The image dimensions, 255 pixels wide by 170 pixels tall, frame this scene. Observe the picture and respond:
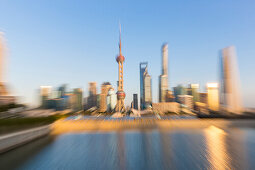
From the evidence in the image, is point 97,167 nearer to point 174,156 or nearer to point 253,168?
point 174,156

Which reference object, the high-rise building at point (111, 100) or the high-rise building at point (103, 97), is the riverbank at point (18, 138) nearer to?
the high-rise building at point (103, 97)

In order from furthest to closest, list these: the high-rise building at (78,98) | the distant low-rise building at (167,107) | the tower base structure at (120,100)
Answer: the high-rise building at (78,98) → the tower base structure at (120,100) → the distant low-rise building at (167,107)

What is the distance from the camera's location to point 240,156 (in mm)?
7934

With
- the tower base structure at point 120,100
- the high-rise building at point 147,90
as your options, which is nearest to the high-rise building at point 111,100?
the tower base structure at point 120,100

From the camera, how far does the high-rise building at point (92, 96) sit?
128 m

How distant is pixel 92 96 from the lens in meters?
132

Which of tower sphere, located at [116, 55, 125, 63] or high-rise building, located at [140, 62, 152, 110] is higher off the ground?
tower sphere, located at [116, 55, 125, 63]

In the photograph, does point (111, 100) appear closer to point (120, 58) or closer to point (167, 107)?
point (120, 58)

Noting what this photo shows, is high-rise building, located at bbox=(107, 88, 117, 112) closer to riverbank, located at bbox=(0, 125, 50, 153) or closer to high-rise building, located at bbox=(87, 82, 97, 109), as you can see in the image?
high-rise building, located at bbox=(87, 82, 97, 109)

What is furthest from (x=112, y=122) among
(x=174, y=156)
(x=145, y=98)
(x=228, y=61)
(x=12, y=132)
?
(x=145, y=98)

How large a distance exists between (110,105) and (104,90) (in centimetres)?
2067

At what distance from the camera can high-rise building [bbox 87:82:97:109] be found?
127750mm

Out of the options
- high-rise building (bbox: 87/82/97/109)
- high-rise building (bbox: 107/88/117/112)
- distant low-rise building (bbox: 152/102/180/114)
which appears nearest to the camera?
distant low-rise building (bbox: 152/102/180/114)

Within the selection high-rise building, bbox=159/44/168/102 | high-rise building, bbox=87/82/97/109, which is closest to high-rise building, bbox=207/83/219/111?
high-rise building, bbox=159/44/168/102
